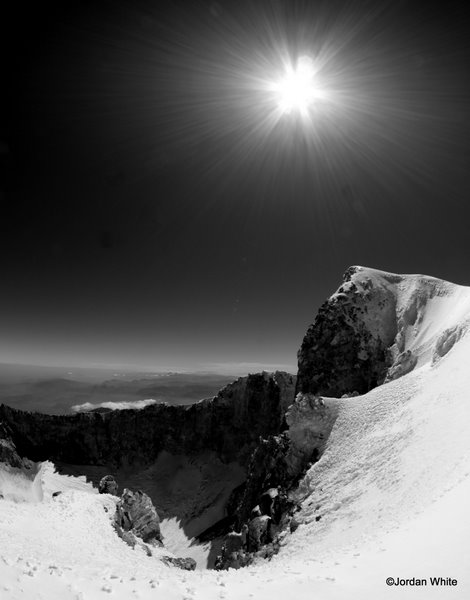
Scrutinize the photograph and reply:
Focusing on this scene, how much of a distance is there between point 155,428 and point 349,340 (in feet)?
287

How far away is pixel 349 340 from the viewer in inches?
2980

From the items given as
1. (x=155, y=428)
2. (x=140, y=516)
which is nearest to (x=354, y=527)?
(x=140, y=516)

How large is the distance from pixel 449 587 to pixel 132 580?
404 inches

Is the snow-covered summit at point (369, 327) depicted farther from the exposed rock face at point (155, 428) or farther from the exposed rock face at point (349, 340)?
the exposed rock face at point (155, 428)

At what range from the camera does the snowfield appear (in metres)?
10.2

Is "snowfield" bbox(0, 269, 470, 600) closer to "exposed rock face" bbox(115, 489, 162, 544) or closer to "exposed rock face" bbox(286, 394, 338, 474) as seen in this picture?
"exposed rock face" bbox(286, 394, 338, 474)

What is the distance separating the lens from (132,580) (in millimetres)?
12125

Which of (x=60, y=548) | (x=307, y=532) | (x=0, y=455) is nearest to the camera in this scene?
(x=60, y=548)

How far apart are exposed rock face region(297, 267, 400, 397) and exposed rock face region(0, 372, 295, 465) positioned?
118 ft

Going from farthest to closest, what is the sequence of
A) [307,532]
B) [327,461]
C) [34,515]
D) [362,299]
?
[362,299]
[327,461]
[34,515]
[307,532]

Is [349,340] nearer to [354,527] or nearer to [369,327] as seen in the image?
[369,327]

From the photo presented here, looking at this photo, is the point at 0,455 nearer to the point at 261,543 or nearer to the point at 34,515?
the point at 34,515

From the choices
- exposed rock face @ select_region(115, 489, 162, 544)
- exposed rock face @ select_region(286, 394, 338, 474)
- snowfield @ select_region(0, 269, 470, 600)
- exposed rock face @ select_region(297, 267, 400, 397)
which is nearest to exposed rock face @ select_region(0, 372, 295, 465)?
exposed rock face @ select_region(297, 267, 400, 397)

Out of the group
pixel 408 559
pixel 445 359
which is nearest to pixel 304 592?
pixel 408 559
